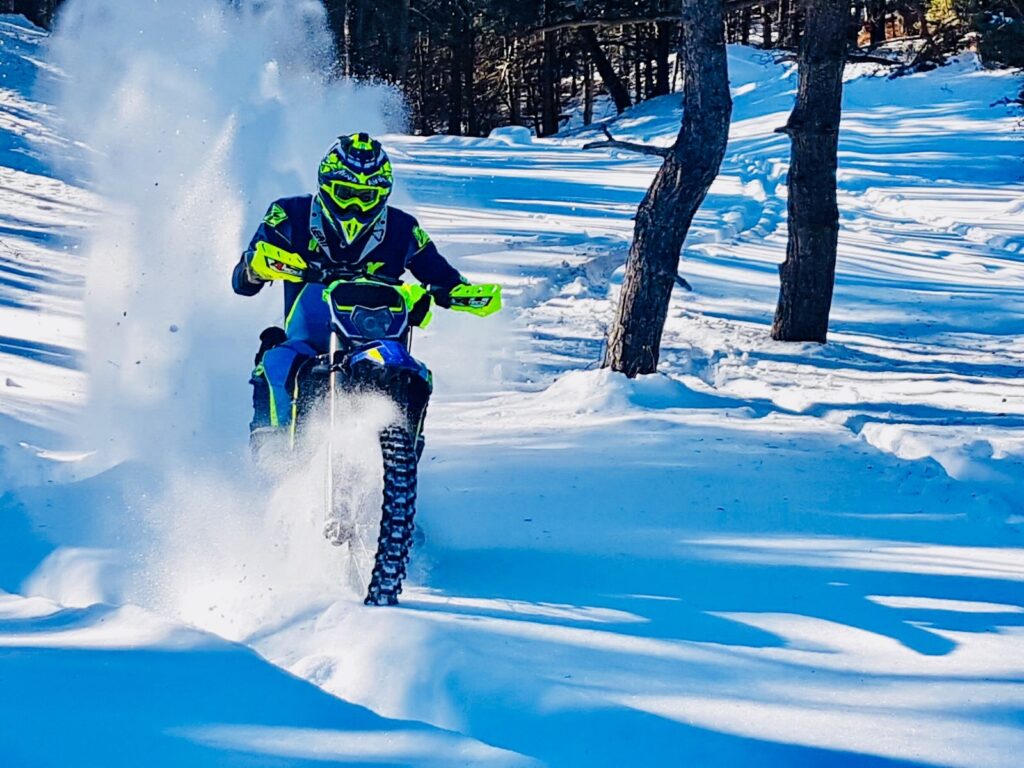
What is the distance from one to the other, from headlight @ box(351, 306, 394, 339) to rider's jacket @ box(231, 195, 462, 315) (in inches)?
20.8

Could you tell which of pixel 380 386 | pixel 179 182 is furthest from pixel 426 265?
pixel 179 182

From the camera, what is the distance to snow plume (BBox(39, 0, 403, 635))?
5219 mm

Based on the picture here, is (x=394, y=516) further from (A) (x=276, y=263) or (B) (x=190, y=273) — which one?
(B) (x=190, y=273)

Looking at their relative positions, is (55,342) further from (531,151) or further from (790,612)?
(531,151)

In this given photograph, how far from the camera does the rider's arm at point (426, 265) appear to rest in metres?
5.62

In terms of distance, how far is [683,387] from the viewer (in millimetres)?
7992

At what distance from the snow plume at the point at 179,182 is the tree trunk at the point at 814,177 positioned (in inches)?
177

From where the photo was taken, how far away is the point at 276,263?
16.7ft

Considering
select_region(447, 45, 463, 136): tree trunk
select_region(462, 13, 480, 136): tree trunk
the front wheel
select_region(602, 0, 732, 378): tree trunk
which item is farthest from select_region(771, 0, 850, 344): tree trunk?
select_region(447, 45, 463, 136): tree trunk

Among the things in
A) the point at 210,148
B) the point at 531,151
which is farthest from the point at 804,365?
the point at 531,151

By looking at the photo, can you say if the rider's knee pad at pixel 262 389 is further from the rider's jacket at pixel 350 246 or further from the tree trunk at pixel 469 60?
the tree trunk at pixel 469 60

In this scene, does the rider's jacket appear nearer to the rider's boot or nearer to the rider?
the rider

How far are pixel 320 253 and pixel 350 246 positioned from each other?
0.45 ft

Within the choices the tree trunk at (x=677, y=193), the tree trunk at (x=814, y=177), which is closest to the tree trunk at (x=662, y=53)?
the tree trunk at (x=814, y=177)
